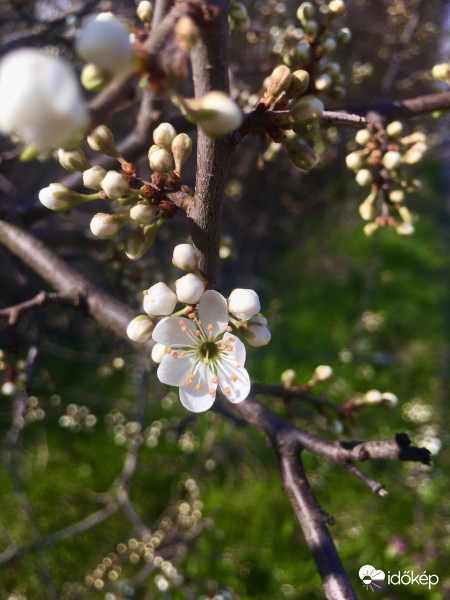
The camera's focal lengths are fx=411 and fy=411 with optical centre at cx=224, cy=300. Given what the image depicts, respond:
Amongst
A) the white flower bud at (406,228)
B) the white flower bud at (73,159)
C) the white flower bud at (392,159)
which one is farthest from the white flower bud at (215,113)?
the white flower bud at (406,228)

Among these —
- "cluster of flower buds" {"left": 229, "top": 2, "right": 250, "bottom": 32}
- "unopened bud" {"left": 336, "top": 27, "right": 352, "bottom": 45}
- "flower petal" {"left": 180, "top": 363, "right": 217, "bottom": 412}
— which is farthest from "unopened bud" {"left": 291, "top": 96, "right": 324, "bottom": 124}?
"unopened bud" {"left": 336, "top": 27, "right": 352, "bottom": 45}

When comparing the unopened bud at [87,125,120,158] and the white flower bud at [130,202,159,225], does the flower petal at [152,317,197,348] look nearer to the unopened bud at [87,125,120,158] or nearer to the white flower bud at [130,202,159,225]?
the white flower bud at [130,202,159,225]

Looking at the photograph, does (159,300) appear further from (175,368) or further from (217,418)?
(217,418)

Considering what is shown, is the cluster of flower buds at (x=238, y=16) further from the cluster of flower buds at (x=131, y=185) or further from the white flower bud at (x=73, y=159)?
the white flower bud at (x=73, y=159)

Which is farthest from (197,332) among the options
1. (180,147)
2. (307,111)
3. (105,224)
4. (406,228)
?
(406,228)

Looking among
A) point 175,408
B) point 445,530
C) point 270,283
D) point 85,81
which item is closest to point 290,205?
point 270,283

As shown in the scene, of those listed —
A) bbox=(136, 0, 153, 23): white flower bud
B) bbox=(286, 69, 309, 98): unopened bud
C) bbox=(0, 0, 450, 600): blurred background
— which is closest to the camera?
bbox=(286, 69, 309, 98): unopened bud

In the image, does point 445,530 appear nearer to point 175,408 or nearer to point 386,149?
point 175,408

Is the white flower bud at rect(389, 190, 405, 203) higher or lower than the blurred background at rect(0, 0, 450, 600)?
higher

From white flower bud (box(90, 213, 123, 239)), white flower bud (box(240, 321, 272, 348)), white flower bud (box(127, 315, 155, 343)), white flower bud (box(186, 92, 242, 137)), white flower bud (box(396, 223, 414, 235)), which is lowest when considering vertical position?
white flower bud (box(396, 223, 414, 235))
